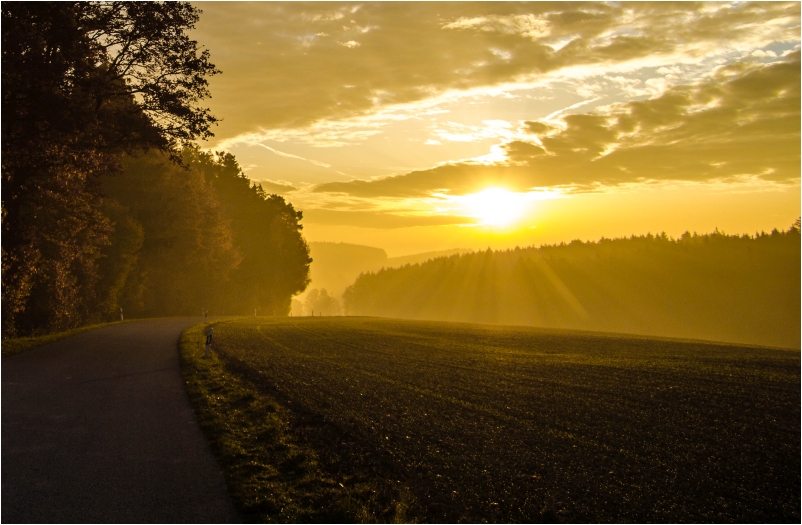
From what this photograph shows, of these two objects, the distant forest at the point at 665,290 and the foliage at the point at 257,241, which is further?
the distant forest at the point at 665,290

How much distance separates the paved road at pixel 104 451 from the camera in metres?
7.20

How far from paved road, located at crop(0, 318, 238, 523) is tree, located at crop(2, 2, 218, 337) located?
808cm

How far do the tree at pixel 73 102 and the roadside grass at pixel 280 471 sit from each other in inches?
484

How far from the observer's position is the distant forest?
121 metres

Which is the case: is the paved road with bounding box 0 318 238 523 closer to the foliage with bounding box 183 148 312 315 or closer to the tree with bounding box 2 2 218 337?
the tree with bounding box 2 2 218 337

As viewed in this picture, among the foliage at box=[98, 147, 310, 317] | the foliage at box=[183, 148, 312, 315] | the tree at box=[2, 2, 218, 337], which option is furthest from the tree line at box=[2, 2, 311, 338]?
the foliage at box=[183, 148, 312, 315]

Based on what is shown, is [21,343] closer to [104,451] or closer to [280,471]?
[104,451]

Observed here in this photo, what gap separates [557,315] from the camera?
160625mm

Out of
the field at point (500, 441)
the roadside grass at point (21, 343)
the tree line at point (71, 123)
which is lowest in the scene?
the roadside grass at point (21, 343)

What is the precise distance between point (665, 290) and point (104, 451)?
14643cm

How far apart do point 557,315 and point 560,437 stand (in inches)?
6066

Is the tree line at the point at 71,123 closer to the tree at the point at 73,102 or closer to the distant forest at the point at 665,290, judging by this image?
the tree at the point at 73,102

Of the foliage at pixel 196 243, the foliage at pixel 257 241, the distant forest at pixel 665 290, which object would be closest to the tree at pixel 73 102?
the foliage at pixel 196 243

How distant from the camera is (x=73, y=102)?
20.6m
